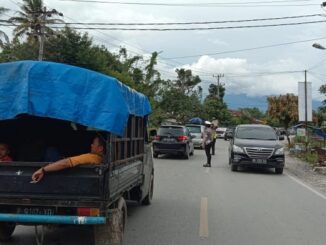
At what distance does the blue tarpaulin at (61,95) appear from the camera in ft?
21.3

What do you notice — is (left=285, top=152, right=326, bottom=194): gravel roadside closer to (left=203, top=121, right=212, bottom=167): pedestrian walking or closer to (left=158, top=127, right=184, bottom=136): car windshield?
(left=203, top=121, right=212, bottom=167): pedestrian walking

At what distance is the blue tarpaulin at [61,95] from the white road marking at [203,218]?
9.14 feet

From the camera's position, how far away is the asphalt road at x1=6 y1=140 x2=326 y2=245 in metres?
8.11

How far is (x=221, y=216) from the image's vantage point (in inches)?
401

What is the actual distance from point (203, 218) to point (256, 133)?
445 inches

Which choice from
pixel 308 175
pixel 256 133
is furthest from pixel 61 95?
pixel 256 133

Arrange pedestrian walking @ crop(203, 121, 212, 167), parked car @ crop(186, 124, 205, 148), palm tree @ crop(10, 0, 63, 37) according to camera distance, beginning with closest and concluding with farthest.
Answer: pedestrian walking @ crop(203, 121, 212, 167) → parked car @ crop(186, 124, 205, 148) → palm tree @ crop(10, 0, 63, 37)

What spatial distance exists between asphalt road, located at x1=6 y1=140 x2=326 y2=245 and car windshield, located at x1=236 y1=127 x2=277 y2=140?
391 centimetres

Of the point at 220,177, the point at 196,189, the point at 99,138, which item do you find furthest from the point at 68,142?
the point at 220,177

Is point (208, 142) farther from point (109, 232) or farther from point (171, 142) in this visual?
point (109, 232)

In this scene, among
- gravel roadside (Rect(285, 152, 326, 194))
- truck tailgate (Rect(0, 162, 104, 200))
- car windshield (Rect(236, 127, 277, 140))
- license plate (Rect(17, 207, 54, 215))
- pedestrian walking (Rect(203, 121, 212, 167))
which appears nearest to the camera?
truck tailgate (Rect(0, 162, 104, 200))

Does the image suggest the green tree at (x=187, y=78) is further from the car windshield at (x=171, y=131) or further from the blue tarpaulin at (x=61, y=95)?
the blue tarpaulin at (x=61, y=95)

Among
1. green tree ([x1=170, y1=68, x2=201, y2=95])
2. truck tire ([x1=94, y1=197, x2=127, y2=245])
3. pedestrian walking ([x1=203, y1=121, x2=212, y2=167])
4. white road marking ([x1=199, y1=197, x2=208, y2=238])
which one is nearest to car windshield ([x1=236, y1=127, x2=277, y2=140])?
pedestrian walking ([x1=203, y1=121, x2=212, y2=167])

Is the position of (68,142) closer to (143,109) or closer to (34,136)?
(34,136)
